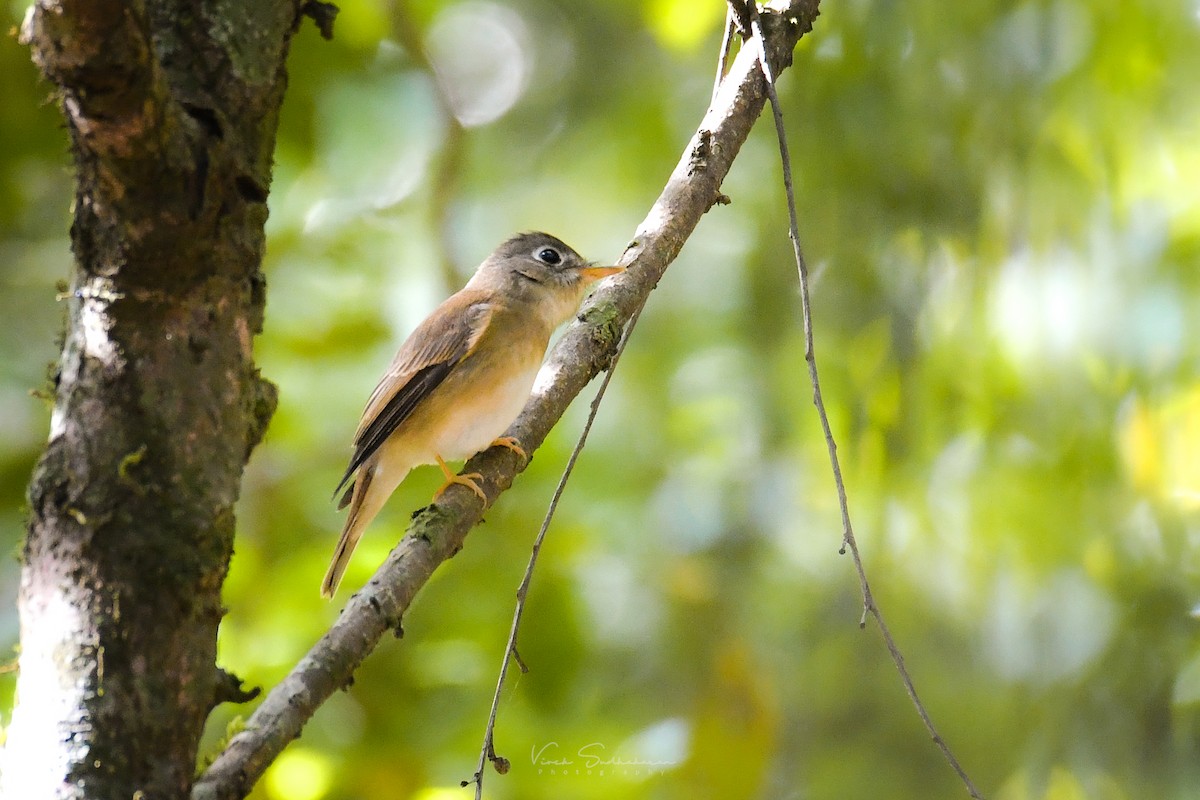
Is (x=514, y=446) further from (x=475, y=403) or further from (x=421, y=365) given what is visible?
(x=421, y=365)

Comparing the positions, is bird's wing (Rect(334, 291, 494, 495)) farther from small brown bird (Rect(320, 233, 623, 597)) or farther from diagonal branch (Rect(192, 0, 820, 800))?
diagonal branch (Rect(192, 0, 820, 800))

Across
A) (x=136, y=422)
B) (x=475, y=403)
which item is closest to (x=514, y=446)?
(x=475, y=403)

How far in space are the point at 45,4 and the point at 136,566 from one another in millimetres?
581

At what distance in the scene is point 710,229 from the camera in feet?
16.6

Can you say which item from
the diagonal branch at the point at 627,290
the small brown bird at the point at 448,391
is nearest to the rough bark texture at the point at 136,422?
the diagonal branch at the point at 627,290

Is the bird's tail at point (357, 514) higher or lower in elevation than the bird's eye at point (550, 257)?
lower

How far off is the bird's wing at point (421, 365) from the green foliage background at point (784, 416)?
1.44 ft

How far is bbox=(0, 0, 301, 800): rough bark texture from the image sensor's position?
1088 mm

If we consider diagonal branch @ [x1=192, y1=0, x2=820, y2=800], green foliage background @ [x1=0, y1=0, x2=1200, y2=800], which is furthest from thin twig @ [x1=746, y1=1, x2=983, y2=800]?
green foliage background @ [x1=0, y1=0, x2=1200, y2=800]

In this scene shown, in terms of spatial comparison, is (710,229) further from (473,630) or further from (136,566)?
(136,566)

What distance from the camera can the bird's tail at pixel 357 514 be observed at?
9.85 feet

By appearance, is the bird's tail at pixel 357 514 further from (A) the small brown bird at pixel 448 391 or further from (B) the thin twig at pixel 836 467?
(B) the thin twig at pixel 836 467

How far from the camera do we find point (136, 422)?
1.19m

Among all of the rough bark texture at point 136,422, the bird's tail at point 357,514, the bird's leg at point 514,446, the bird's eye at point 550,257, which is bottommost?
the rough bark texture at point 136,422
